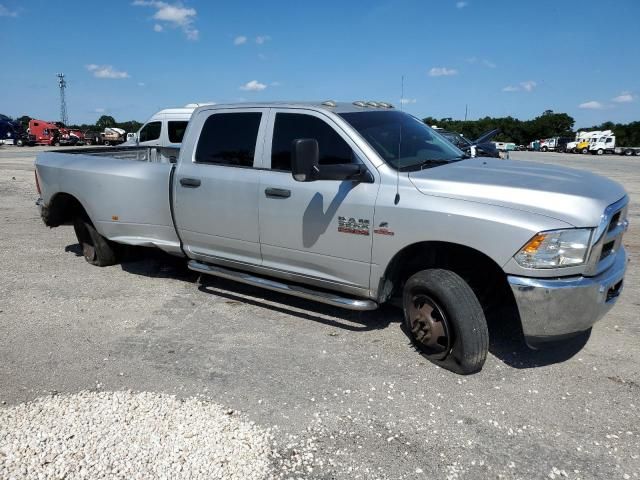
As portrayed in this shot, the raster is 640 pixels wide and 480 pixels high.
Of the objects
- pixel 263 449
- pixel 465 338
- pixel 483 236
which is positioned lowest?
pixel 263 449

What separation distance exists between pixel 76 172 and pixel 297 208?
Result: 3.06 meters

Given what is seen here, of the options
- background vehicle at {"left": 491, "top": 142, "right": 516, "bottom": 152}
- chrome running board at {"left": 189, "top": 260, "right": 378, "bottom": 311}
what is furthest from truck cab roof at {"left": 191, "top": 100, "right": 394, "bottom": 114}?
background vehicle at {"left": 491, "top": 142, "right": 516, "bottom": 152}

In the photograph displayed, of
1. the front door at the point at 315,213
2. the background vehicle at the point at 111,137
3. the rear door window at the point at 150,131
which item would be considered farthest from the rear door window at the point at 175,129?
the background vehicle at the point at 111,137

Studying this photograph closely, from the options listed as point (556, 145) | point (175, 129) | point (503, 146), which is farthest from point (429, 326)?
point (556, 145)

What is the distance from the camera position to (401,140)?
173 inches

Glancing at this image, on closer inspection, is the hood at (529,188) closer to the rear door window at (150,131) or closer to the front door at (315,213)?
the front door at (315,213)

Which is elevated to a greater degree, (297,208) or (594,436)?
(297,208)

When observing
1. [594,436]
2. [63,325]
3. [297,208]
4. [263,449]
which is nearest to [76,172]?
[63,325]

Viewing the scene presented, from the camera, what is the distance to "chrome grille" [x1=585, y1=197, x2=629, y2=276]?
332cm

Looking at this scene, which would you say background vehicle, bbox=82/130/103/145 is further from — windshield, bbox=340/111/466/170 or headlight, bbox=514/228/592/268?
headlight, bbox=514/228/592/268

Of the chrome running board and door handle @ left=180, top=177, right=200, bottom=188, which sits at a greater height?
door handle @ left=180, top=177, right=200, bottom=188

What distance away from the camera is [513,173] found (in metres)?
3.91

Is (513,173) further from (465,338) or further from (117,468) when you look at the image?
(117,468)

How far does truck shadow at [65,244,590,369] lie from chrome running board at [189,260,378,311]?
1.13 feet
